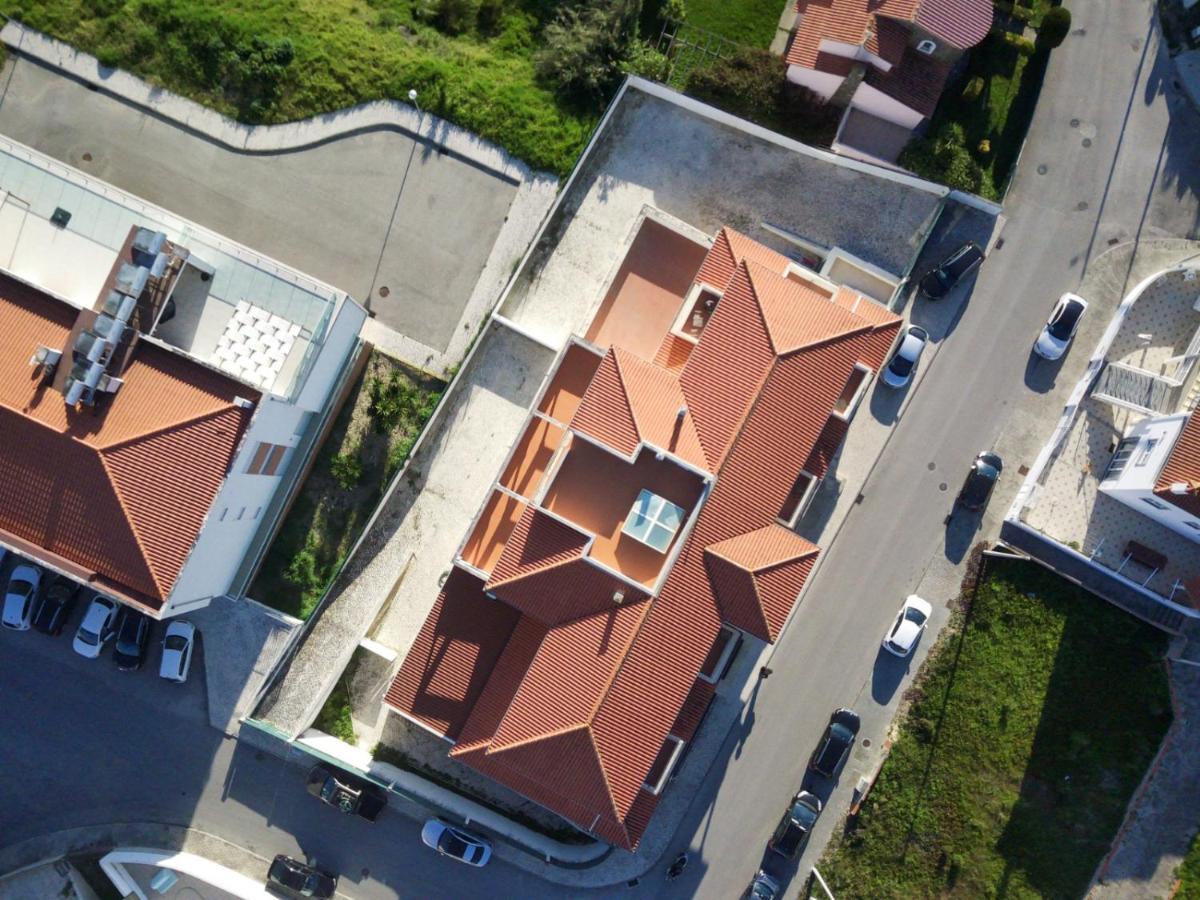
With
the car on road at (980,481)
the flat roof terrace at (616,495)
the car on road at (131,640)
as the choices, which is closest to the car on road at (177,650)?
the car on road at (131,640)

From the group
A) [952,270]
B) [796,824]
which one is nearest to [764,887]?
[796,824]

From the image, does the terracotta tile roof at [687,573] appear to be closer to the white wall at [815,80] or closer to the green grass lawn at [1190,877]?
the white wall at [815,80]

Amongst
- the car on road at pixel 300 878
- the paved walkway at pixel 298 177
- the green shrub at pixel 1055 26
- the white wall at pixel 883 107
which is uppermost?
the green shrub at pixel 1055 26

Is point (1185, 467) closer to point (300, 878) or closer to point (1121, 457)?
point (1121, 457)

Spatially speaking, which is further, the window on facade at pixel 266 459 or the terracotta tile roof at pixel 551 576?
the window on facade at pixel 266 459

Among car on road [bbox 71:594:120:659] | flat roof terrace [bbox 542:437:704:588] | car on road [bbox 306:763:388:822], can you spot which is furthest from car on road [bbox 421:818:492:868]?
car on road [bbox 71:594:120:659]

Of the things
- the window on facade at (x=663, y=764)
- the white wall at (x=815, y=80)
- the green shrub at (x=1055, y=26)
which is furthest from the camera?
the green shrub at (x=1055, y=26)
